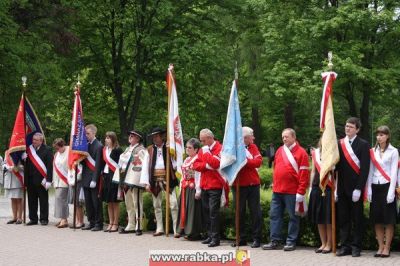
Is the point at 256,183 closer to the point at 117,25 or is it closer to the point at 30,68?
the point at 30,68

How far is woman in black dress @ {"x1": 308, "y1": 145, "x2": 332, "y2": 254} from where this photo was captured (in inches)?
446

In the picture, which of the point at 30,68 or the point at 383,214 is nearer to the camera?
the point at 383,214

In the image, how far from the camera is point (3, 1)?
950 inches

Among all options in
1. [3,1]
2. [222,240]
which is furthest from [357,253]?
[3,1]

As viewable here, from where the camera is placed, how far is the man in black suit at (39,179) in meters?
15.9

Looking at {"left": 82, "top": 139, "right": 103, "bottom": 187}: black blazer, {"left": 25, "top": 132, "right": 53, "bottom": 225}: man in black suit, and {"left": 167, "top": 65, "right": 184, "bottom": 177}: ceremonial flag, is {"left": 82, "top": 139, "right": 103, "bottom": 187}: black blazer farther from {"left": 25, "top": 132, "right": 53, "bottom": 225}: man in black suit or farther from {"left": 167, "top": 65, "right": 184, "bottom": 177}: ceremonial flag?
{"left": 167, "top": 65, "right": 184, "bottom": 177}: ceremonial flag

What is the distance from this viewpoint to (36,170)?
16.0m

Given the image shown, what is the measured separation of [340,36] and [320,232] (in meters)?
20.7

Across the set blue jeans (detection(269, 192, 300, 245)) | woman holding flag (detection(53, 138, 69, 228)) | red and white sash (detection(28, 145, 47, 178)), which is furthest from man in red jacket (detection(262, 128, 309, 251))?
red and white sash (detection(28, 145, 47, 178))

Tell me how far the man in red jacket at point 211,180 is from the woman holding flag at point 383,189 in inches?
106

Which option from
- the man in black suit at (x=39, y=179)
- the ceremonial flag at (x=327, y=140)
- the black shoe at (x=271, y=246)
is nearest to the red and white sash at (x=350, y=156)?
the ceremonial flag at (x=327, y=140)

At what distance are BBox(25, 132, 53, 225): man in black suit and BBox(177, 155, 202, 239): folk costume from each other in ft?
12.8

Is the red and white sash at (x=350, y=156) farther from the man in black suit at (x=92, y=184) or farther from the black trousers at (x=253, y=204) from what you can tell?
the man in black suit at (x=92, y=184)

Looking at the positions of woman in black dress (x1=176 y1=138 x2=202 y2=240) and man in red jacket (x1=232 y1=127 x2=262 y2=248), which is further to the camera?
woman in black dress (x1=176 y1=138 x2=202 y2=240)
